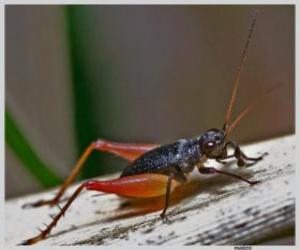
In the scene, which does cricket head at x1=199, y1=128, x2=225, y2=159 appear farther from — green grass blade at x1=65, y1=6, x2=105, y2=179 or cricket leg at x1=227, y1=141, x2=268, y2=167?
green grass blade at x1=65, y1=6, x2=105, y2=179

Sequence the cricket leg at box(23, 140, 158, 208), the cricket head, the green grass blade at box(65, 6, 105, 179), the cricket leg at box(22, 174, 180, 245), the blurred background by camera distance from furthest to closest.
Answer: the blurred background
the green grass blade at box(65, 6, 105, 179)
the cricket leg at box(23, 140, 158, 208)
the cricket head
the cricket leg at box(22, 174, 180, 245)

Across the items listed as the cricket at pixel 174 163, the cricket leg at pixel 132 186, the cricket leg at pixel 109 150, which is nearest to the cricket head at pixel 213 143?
the cricket at pixel 174 163

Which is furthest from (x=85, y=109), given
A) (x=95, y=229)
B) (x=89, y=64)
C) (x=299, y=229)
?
(x=299, y=229)

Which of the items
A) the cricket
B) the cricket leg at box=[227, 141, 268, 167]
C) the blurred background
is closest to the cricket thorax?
the cricket

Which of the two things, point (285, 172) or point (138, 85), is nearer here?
point (285, 172)

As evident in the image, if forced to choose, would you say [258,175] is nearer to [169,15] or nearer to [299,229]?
[299,229]

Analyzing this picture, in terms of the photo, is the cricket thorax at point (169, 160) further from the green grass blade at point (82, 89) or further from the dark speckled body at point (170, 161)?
the green grass blade at point (82, 89)

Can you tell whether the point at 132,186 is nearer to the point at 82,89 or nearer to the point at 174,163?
the point at 174,163
